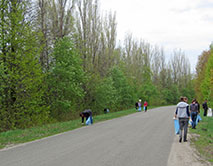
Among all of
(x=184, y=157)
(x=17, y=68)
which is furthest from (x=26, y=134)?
(x=184, y=157)

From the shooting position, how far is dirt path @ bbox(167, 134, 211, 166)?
264 inches

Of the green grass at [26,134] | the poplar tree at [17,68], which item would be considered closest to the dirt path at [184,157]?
the green grass at [26,134]

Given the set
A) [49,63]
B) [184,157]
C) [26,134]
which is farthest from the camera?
[49,63]

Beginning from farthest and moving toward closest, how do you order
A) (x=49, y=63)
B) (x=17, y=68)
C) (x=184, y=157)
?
(x=49, y=63)
(x=17, y=68)
(x=184, y=157)

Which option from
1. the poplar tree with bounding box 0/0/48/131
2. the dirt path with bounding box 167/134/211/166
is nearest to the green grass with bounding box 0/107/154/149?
the poplar tree with bounding box 0/0/48/131

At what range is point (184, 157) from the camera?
7.44m

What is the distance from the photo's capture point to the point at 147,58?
7225 cm

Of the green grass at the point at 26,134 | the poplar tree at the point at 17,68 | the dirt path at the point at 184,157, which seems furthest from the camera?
the poplar tree at the point at 17,68

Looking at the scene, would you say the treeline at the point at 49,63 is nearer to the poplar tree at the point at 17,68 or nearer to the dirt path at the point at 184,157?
the poplar tree at the point at 17,68

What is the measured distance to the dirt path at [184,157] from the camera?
6.71 m

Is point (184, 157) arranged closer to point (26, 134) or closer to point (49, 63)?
point (26, 134)

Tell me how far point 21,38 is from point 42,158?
38.7ft

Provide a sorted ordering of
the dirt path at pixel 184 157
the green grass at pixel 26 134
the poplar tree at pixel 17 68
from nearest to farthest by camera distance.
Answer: the dirt path at pixel 184 157 < the green grass at pixel 26 134 < the poplar tree at pixel 17 68

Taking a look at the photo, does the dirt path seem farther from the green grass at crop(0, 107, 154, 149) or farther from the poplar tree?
the poplar tree
